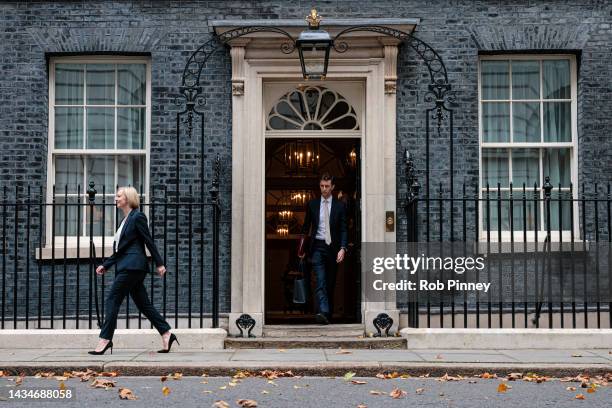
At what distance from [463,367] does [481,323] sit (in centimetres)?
298

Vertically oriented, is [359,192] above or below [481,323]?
above

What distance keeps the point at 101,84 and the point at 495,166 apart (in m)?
5.33

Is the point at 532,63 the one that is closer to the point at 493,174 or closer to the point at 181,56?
the point at 493,174

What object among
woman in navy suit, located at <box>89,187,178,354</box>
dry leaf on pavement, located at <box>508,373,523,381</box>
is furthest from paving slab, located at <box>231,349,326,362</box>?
dry leaf on pavement, located at <box>508,373,523,381</box>

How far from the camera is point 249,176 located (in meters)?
11.4

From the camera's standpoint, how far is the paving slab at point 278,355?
9.02 metres

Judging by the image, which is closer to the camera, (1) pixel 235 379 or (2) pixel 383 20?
(1) pixel 235 379

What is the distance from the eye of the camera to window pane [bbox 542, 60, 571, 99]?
11898 millimetres

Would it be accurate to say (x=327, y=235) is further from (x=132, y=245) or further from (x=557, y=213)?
(x=557, y=213)

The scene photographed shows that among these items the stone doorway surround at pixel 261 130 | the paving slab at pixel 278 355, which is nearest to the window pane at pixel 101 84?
the stone doorway surround at pixel 261 130

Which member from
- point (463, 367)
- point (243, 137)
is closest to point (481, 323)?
point (463, 367)

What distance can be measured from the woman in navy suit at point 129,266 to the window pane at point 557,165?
Answer: 18.2 feet

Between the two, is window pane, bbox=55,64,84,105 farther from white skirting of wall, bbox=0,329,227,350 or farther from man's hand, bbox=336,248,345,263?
man's hand, bbox=336,248,345,263

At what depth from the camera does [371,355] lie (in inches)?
374
